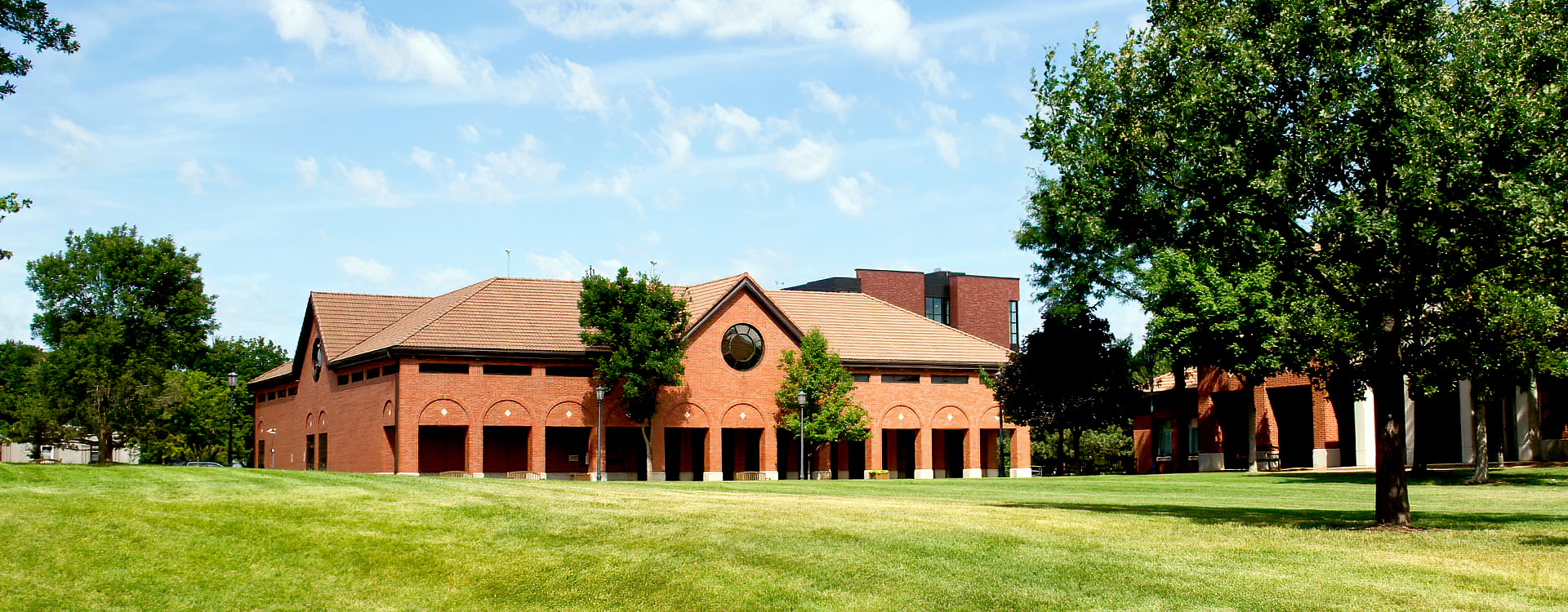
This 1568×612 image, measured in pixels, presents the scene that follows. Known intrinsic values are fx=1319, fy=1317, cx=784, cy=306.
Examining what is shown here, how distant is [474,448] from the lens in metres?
54.4

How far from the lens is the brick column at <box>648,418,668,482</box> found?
57.6m

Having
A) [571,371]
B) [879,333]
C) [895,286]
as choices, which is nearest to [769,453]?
[879,333]

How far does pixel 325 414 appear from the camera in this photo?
201ft

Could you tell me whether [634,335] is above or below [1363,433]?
above

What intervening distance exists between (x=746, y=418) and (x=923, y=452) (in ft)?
30.4

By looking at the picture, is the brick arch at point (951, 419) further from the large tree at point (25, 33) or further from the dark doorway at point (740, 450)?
the large tree at point (25, 33)

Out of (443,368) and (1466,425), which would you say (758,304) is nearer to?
(443,368)

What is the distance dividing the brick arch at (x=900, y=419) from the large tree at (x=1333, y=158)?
39085 mm

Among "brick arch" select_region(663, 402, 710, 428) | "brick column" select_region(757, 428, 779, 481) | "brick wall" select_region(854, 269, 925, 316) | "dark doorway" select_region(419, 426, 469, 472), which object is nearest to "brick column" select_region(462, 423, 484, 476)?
"dark doorway" select_region(419, 426, 469, 472)

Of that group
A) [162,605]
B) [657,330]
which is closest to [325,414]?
[657,330]

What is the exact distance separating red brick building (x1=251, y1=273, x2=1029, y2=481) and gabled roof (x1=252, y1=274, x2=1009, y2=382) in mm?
95

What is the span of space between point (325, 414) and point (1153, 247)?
47571 millimetres

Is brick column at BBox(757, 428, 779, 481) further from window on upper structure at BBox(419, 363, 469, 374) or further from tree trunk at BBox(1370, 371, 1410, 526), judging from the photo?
tree trunk at BBox(1370, 371, 1410, 526)

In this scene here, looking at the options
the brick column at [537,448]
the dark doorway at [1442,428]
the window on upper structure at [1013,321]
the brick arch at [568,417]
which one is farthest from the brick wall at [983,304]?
the brick column at [537,448]
